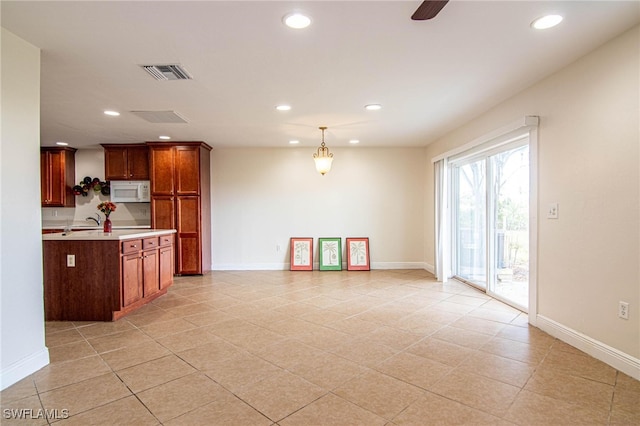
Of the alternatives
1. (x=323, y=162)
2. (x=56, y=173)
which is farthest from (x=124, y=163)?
(x=323, y=162)

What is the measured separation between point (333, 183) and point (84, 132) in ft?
14.3

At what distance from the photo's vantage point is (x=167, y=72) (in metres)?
3.01

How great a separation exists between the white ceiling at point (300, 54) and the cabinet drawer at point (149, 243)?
165 cm

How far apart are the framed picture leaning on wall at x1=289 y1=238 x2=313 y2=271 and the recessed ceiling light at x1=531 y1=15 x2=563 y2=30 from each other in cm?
508

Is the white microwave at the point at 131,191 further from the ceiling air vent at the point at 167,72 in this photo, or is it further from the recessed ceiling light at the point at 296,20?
the recessed ceiling light at the point at 296,20

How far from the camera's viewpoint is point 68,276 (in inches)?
Result: 142

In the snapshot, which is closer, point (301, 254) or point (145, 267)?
point (145, 267)

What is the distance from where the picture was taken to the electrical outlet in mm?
2402

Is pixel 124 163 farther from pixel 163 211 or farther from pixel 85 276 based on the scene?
pixel 85 276

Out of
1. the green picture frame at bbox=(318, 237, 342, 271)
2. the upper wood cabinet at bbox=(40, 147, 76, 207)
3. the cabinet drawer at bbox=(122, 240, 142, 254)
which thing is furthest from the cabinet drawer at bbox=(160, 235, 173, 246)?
the upper wood cabinet at bbox=(40, 147, 76, 207)

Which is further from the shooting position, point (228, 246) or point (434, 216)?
point (228, 246)

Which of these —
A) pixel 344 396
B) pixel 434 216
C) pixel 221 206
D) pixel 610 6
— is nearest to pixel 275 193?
pixel 221 206

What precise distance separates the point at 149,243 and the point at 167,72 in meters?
2.23

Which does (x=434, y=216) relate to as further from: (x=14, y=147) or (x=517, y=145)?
(x=14, y=147)
